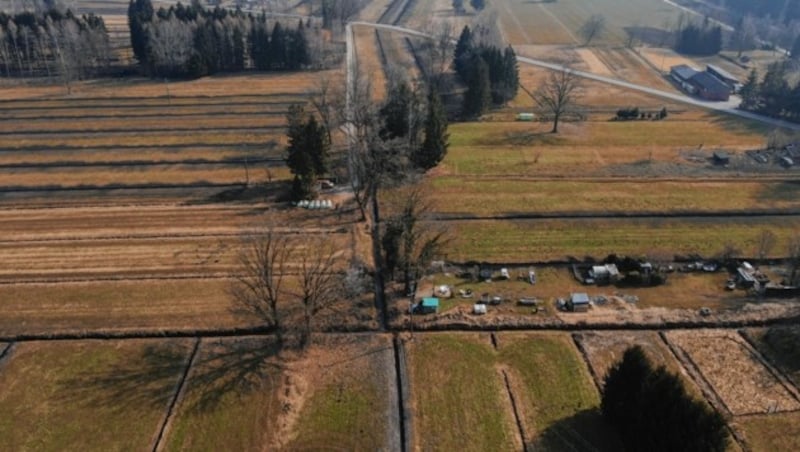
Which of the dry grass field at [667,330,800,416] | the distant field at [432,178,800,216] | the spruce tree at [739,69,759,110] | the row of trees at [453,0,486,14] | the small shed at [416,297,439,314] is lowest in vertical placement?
the dry grass field at [667,330,800,416]

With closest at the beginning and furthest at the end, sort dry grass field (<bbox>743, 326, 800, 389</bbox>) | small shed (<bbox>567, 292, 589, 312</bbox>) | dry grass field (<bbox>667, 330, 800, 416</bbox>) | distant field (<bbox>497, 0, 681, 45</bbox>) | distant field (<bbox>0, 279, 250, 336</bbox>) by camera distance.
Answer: dry grass field (<bbox>667, 330, 800, 416</bbox>) → dry grass field (<bbox>743, 326, 800, 389</bbox>) → distant field (<bbox>0, 279, 250, 336</bbox>) → small shed (<bbox>567, 292, 589, 312</bbox>) → distant field (<bbox>497, 0, 681, 45</bbox>)

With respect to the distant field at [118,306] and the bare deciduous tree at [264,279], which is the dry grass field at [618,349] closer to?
the bare deciduous tree at [264,279]

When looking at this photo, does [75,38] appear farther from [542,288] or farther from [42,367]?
[542,288]

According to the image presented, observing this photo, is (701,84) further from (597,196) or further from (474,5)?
(474,5)

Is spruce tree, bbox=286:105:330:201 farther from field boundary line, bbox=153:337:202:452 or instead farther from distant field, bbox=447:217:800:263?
field boundary line, bbox=153:337:202:452

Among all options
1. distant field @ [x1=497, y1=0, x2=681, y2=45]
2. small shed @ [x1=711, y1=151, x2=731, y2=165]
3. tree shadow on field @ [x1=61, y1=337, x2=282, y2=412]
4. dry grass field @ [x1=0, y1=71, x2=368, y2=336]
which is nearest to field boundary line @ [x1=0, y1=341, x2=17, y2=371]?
dry grass field @ [x1=0, y1=71, x2=368, y2=336]
